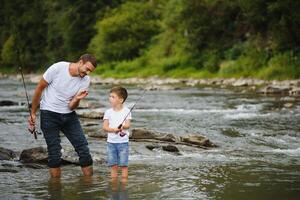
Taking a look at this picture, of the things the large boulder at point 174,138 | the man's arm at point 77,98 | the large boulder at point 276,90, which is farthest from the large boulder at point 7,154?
the large boulder at point 276,90

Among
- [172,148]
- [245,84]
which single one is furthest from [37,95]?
[245,84]

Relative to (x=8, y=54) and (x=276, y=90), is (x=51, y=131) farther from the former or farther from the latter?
(x=8, y=54)

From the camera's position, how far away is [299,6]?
3669cm

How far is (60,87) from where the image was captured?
7906 millimetres

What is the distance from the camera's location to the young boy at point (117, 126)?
7809 millimetres

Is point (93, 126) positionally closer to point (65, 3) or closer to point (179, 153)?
point (179, 153)

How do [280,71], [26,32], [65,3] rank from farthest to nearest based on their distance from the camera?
[26,32], [65,3], [280,71]

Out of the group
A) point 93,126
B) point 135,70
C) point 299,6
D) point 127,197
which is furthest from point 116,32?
point 127,197

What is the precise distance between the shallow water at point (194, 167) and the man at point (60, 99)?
587 millimetres

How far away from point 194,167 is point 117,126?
2251mm

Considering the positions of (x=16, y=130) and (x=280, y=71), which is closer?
(x=16, y=130)

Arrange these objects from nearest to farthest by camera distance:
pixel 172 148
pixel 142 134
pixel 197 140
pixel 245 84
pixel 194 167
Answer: pixel 194 167, pixel 172 148, pixel 197 140, pixel 142 134, pixel 245 84

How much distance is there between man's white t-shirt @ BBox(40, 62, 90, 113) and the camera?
7.90 metres

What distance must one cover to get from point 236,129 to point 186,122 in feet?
7.54
